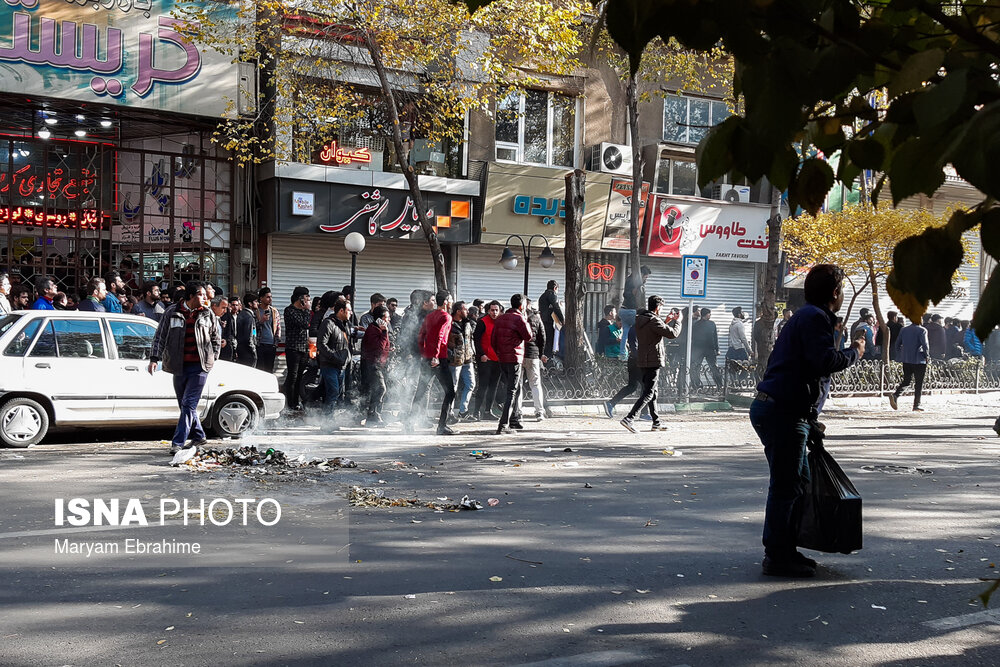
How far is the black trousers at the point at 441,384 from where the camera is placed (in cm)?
1247

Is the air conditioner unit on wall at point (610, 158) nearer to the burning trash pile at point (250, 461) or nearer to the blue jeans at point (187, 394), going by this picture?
the blue jeans at point (187, 394)

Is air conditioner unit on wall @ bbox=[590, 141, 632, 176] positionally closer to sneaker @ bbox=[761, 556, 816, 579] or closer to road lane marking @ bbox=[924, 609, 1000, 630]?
sneaker @ bbox=[761, 556, 816, 579]

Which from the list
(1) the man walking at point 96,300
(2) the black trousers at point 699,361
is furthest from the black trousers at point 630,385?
(1) the man walking at point 96,300

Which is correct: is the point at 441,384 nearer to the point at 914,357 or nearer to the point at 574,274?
the point at 574,274

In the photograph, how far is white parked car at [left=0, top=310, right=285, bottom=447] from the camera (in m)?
10.2

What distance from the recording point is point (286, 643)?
4246 mm

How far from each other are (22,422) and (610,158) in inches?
653

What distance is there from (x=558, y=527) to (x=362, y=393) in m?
6.97

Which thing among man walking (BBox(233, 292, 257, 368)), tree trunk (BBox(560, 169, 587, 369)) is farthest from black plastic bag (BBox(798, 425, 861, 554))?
tree trunk (BBox(560, 169, 587, 369))

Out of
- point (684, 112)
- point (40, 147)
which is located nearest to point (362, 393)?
point (40, 147)

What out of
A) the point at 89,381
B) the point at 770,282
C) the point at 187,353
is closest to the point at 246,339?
the point at 89,381

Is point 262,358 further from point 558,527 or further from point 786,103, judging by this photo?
point 786,103

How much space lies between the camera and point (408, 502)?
24.7 ft

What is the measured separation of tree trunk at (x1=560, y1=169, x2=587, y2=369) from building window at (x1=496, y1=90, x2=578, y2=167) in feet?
16.5
